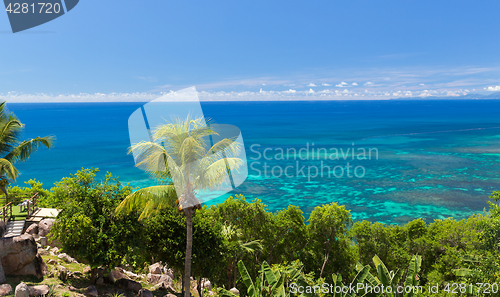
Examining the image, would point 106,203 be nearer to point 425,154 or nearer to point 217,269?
point 217,269

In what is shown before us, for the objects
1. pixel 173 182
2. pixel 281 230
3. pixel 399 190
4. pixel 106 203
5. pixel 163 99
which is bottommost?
pixel 399 190

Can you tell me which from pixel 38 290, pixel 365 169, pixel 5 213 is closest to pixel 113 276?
pixel 38 290

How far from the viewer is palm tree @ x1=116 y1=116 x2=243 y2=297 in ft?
42.6

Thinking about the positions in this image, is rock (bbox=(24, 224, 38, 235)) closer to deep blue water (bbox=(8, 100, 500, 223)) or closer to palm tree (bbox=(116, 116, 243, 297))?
palm tree (bbox=(116, 116, 243, 297))

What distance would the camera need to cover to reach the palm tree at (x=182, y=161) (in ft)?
42.6

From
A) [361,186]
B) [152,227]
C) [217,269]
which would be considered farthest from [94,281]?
[361,186]

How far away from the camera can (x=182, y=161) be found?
13156 millimetres

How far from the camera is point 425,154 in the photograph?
89.1 meters

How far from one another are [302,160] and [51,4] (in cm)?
7731

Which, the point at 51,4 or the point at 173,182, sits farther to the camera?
the point at 173,182

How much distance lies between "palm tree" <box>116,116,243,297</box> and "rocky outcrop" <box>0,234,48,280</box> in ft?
16.2

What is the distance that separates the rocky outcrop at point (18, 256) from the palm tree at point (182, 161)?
4924mm

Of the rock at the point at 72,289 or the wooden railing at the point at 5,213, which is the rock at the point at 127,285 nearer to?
the rock at the point at 72,289

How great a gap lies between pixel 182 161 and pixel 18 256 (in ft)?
27.7
